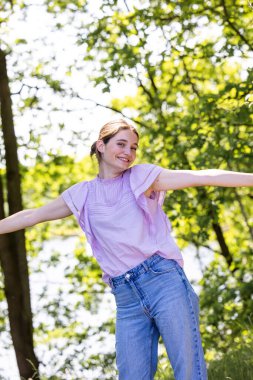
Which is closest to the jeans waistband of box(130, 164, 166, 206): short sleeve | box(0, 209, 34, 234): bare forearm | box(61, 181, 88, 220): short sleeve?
box(130, 164, 166, 206): short sleeve

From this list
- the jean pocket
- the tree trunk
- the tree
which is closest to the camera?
the jean pocket

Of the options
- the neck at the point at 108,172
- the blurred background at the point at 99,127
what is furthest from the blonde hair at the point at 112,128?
the blurred background at the point at 99,127

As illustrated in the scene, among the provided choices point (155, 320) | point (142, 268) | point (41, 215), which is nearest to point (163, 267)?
point (142, 268)

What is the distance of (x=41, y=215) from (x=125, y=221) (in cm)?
43

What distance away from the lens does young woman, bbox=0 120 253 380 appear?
2.81 m

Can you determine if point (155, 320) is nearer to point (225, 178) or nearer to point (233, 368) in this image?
point (225, 178)

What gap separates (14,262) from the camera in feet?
21.8

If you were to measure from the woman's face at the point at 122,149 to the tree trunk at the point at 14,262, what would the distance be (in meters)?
3.60

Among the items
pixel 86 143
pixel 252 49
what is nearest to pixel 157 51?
pixel 252 49

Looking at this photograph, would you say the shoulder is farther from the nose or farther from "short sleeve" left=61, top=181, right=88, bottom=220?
"short sleeve" left=61, top=181, right=88, bottom=220

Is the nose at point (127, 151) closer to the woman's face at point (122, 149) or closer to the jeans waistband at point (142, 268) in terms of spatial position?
the woman's face at point (122, 149)

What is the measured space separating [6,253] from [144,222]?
384 centimetres

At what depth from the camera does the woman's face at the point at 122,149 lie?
3.07m

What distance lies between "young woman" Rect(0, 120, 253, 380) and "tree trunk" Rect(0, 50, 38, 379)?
3.60 meters
